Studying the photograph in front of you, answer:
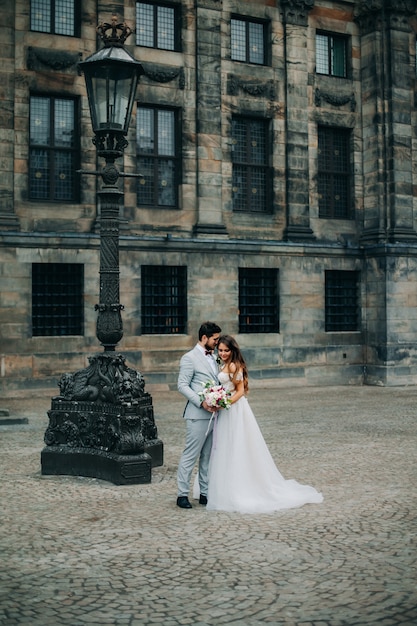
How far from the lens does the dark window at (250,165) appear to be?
915 inches

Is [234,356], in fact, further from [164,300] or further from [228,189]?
[228,189]

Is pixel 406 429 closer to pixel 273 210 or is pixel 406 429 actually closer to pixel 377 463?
pixel 377 463

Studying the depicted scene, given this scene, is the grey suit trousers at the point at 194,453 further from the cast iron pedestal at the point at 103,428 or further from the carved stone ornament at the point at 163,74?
the carved stone ornament at the point at 163,74

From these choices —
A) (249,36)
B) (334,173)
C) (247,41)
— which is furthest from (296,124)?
(249,36)

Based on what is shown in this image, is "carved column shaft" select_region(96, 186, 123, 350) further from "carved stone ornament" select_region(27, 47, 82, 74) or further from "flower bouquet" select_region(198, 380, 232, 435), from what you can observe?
"carved stone ornament" select_region(27, 47, 82, 74)

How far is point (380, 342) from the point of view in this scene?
24062 mm

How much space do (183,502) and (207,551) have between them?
1.62 metres

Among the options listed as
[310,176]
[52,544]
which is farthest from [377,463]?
[310,176]

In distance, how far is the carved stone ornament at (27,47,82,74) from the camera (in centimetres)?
2045

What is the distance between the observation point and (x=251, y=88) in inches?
911

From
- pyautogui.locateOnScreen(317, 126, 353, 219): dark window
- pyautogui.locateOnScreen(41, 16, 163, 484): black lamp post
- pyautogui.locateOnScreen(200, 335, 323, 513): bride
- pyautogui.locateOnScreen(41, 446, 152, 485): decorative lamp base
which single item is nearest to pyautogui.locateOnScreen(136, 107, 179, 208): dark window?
pyautogui.locateOnScreen(317, 126, 353, 219): dark window

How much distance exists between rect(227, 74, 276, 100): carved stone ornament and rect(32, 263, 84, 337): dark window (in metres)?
7.06

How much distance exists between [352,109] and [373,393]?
9381 millimetres

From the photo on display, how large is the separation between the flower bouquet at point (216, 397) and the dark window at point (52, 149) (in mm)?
13742
